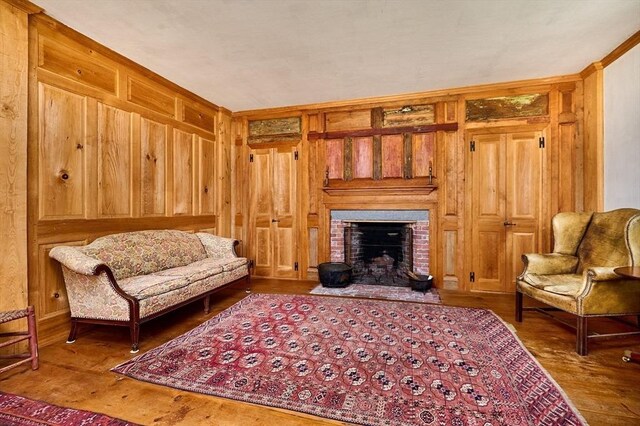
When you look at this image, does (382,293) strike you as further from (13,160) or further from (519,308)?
Answer: (13,160)

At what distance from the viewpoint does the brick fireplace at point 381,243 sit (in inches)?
166

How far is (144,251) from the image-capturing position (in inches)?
122

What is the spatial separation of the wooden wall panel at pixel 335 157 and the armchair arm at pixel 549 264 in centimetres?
255

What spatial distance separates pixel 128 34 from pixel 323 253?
11.1 feet

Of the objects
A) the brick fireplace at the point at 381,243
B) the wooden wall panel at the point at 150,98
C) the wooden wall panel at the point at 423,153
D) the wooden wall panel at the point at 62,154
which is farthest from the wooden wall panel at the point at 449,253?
the wooden wall panel at the point at 62,154

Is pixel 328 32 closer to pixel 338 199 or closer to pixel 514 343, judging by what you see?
pixel 338 199

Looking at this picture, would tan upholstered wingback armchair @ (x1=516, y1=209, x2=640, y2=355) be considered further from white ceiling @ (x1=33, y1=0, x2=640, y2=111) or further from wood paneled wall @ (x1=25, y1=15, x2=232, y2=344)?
wood paneled wall @ (x1=25, y1=15, x2=232, y2=344)

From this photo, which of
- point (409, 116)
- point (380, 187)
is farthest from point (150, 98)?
point (409, 116)

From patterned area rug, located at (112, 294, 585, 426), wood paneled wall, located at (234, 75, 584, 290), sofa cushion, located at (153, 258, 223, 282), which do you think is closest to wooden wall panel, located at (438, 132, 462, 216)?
wood paneled wall, located at (234, 75, 584, 290)

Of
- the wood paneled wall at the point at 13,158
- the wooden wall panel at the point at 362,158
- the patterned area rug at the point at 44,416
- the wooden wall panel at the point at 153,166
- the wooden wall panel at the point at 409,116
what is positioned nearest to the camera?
the patterned area rug at the point at 44,416

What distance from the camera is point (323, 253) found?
4535 millimetres

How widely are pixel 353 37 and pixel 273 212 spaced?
9.11 ft

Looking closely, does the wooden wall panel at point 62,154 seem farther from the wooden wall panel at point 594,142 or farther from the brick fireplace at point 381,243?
the wooden wall panel at point 594,142

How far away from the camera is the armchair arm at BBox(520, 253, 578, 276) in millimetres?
2906
